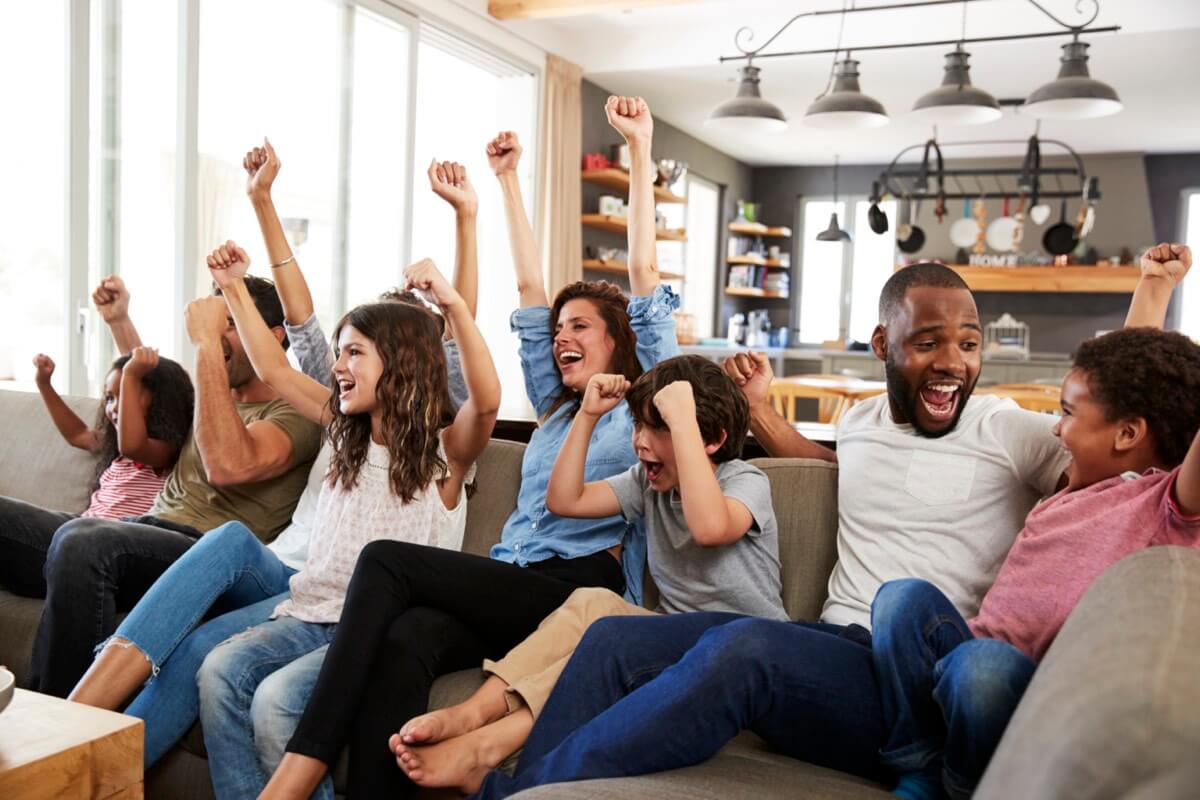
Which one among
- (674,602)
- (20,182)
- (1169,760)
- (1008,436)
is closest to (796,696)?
(674,602)

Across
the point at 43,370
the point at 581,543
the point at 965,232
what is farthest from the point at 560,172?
the point at 581,543

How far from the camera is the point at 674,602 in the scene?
1.91m

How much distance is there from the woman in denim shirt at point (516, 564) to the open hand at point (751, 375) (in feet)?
0.62

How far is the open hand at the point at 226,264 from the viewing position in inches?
88.2

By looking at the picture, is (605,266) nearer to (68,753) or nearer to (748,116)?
(748,116)

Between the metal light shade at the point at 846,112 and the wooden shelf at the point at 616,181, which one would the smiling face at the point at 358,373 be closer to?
the metal light shade at the point at 846,112

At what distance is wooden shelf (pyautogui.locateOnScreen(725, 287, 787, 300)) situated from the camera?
9672 millimetres

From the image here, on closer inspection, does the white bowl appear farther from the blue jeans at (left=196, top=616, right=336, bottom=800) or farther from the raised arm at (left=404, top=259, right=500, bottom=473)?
the raised arm at (left=404, top=259, right=500, bottom=473)

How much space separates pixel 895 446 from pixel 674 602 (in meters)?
0.48

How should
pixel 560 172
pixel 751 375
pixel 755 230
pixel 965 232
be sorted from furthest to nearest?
pixel 755 230 → pixel 965 232 → pixel 560 172 → pixel 751 375

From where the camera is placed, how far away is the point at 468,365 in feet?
6.54

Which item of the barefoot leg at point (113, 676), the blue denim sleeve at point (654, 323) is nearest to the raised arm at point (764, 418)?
the blue denim sleeve at point (654, 323)

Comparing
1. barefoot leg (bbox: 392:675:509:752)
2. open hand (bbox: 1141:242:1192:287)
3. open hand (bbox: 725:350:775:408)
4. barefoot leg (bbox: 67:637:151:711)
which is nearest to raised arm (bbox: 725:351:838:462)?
open hand (bbox: 725:350:775:408)

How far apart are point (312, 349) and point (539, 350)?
1.83ft
